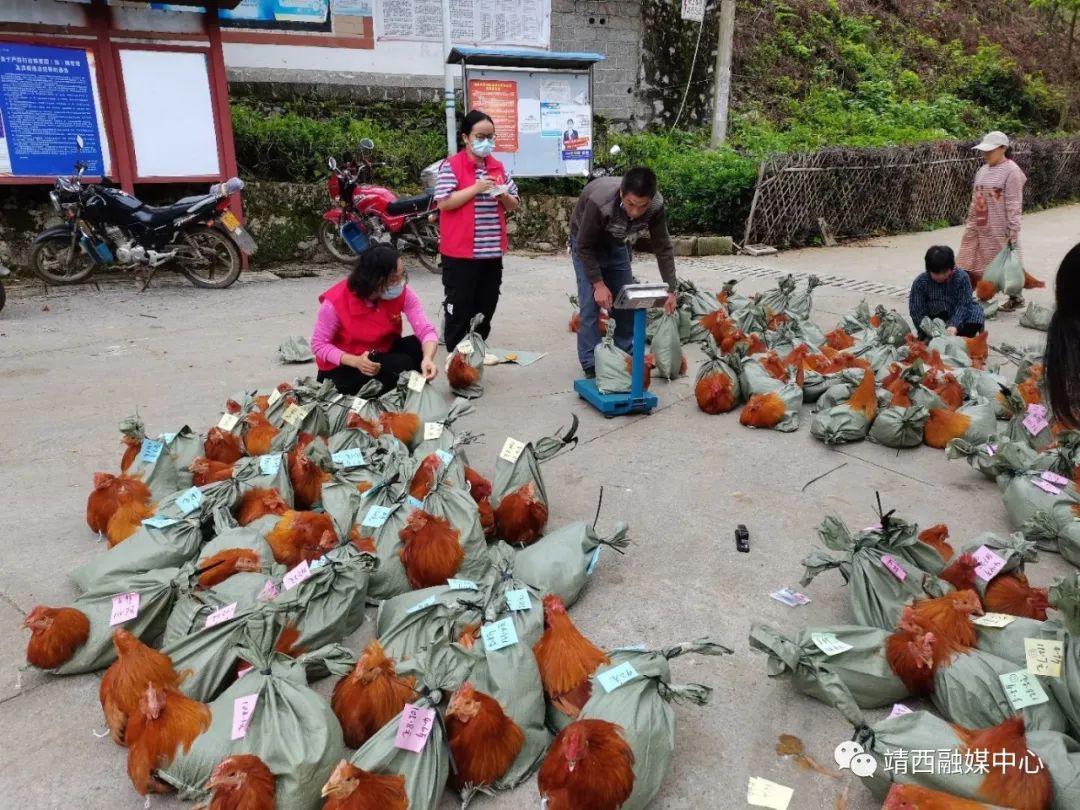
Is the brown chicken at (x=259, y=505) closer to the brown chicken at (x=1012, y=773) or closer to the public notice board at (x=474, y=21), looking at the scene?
the brown chicken at (x=1012, y=773)

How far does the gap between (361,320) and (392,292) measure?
229 millimetres

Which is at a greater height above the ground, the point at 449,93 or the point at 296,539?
the point at 449,93

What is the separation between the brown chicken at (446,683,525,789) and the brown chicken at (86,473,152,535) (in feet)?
5.85

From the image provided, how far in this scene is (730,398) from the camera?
4.50 metres

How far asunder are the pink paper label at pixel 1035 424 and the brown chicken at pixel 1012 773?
2271 mm

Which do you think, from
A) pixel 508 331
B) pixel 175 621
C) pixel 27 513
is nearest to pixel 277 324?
pixel 508 331

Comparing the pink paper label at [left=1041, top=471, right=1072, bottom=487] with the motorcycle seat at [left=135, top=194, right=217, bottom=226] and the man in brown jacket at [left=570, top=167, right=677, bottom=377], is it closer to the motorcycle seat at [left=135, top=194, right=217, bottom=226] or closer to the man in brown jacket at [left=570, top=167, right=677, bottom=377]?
the man in brown jacket at [left=570, top=167, right=677, bottom=377]

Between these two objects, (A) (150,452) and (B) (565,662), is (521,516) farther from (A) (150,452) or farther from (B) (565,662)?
(A) (150,452)

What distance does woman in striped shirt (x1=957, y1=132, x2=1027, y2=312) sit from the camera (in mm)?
6512

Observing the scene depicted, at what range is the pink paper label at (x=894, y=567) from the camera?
2449mm

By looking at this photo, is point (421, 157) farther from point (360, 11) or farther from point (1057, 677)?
point (1057, 677)

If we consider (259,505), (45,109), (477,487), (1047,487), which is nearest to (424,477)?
(477,487)

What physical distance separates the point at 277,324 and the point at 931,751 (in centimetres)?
572

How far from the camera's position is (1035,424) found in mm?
3678
